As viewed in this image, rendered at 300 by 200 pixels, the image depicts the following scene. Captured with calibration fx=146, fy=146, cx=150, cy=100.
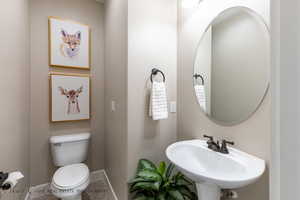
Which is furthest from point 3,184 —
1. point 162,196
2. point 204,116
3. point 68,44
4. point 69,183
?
point 68,44

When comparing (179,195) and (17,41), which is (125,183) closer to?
(179,195)

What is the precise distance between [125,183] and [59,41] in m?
1.92

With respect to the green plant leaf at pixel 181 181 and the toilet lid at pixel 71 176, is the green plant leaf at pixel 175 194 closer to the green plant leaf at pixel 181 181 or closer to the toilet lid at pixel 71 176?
the green plant leaf at pixel 181 181

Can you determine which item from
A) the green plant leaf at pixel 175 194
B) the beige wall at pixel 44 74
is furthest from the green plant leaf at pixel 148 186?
the beige wall at pixel 44 74

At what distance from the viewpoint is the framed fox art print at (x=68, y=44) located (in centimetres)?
189

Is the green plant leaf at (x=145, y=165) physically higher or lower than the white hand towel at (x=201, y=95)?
lower

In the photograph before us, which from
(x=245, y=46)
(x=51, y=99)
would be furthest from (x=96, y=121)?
(x=245, y=46)

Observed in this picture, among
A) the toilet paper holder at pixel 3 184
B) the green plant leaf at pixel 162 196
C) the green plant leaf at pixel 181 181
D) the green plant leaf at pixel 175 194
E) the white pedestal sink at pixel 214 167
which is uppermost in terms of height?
the white pedestal sink at pixel 214 167

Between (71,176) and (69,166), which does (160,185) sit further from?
(69,166)

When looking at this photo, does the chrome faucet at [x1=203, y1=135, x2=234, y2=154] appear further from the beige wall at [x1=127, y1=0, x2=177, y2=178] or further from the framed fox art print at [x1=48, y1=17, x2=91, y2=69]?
the framed fox art print at [x1=48, y1=17, x2=91, y2=69]

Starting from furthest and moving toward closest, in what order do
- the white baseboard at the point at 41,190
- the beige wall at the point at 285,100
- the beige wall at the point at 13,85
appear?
the white baseboard at the point at 41,190
the beige wall at the point at 13,85
the beige wall at the point at 285,100

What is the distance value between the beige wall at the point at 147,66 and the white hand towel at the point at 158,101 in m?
0.09

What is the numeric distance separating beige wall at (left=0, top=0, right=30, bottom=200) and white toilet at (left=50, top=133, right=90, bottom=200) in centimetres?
32

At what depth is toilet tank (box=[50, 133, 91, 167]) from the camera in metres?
1.79
